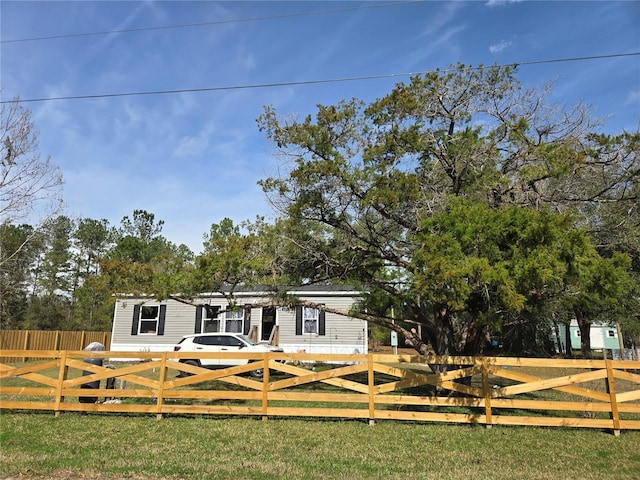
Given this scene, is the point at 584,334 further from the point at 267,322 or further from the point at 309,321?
the point at 267,322

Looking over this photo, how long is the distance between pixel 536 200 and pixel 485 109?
247 cm

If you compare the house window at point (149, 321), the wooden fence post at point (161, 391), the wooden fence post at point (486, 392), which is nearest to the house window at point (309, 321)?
the house window at point (149, 321)

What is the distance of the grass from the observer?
16.4 feet

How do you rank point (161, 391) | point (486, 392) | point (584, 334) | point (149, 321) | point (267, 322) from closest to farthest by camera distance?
point (486, 392)
point (161, 391)
point (584, 334)
point (149, 321)
point (267, 322)

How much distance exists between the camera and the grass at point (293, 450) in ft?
16.4

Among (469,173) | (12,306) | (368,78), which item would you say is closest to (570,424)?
(469,173)

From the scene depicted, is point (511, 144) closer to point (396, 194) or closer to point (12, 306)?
point (396, 194)

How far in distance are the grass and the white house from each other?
1132 cm

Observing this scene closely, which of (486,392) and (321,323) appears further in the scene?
(321,323)

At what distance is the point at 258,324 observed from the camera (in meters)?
19.5

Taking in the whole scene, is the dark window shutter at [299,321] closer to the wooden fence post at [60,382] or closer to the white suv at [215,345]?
the white suv at [215,345]

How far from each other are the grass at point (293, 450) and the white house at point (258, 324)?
1132 cm

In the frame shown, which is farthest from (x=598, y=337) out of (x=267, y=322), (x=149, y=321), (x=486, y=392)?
(x=149, y=321)

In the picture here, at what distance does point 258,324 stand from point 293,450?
1388 centimetres
